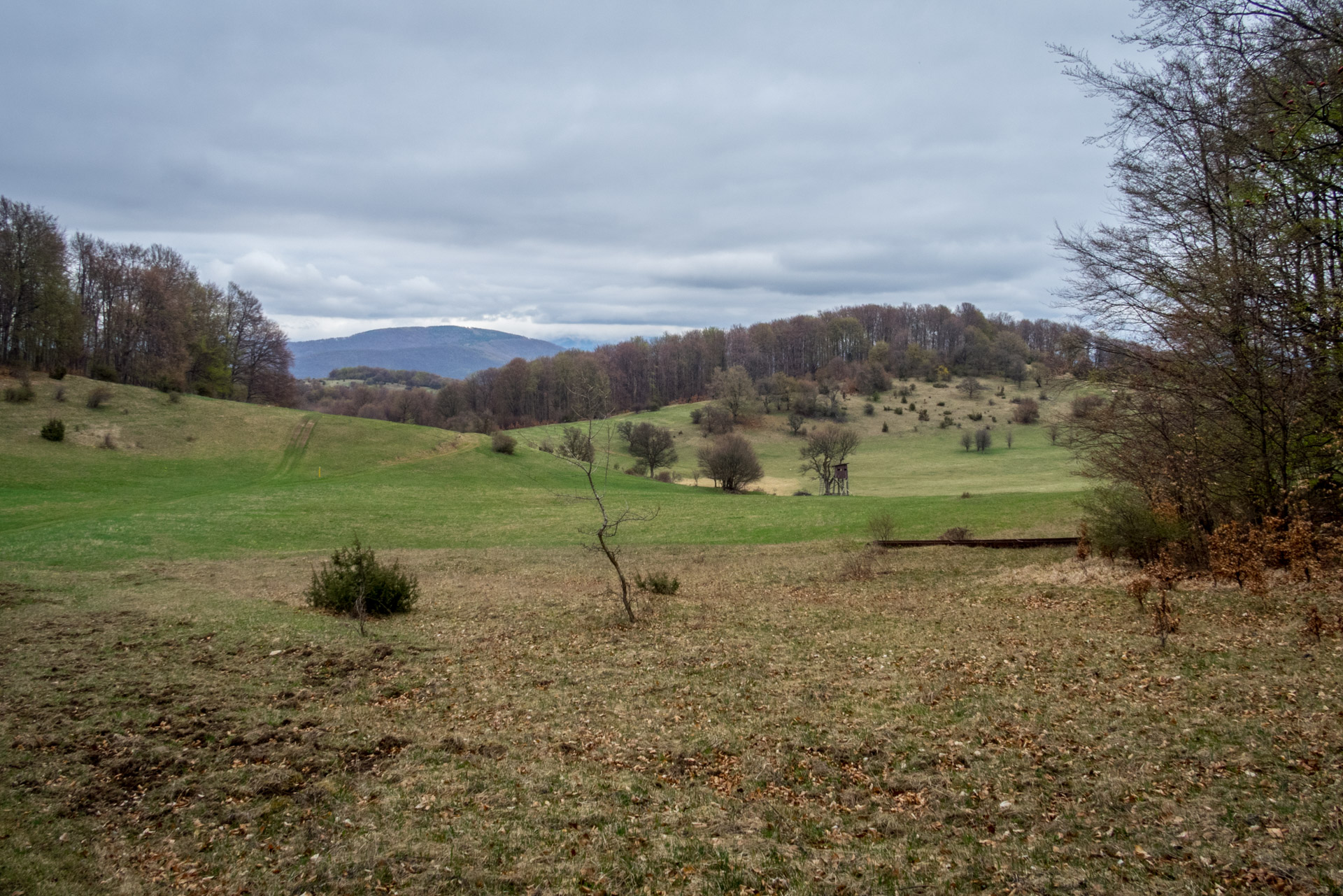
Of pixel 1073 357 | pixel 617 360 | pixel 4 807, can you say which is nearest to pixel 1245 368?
pixel 1073 357

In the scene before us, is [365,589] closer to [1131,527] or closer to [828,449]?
[1131,527]

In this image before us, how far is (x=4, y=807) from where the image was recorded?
6070 mm

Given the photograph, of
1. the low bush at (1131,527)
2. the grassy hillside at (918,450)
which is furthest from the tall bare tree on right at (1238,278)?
the grassy hillside at (918,450)

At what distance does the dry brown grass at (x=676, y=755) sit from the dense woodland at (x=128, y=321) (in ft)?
187

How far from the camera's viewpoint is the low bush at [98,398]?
5109cm

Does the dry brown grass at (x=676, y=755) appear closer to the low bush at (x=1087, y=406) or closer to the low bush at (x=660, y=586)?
the low bush at (x=660, y=586)

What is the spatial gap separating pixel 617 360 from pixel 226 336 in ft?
225

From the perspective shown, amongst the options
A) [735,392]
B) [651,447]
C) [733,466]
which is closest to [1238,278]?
[733,466]

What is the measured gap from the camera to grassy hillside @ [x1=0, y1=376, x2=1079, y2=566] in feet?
92.1

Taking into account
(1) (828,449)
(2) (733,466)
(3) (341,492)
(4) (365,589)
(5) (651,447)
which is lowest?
(4) (365,589)

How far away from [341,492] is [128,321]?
4294 centimetres

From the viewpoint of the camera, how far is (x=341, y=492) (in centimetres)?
4116

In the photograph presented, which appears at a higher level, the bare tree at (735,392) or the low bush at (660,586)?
the bare tree at (735,392)

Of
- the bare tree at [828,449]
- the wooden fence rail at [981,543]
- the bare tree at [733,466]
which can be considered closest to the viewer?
the wooden fence rail at [981,543]
